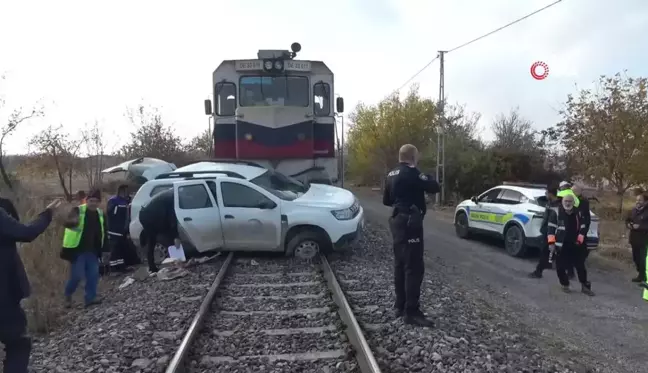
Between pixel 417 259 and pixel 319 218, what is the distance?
387 cm

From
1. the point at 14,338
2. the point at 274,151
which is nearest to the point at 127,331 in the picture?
the point at 14,338

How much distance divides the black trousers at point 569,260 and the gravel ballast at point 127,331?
5.49 metres

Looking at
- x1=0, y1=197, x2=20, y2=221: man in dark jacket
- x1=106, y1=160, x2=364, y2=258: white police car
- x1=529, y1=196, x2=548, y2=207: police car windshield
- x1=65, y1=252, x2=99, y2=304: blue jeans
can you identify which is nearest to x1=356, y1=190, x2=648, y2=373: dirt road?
x1=529, y1=196, x2=548, y2=207: police car windshield

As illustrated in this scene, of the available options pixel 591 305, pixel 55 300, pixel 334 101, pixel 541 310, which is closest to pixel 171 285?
pixel 55 300

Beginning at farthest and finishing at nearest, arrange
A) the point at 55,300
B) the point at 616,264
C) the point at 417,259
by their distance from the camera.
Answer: the point at 616,264 < the point at 55,300 < the point at 417,259

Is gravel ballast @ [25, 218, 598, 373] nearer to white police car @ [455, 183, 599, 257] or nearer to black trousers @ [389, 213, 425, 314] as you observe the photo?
black trousers @ [389, 213, 425, 314]

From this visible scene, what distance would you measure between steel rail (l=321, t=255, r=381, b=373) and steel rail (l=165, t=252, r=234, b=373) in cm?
155

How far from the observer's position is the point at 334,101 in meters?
14.0

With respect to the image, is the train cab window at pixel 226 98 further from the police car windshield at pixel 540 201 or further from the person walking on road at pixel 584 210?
the person walking on road at pixel 584 210

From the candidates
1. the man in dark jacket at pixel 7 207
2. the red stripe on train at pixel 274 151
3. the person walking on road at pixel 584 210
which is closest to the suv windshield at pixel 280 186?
the red stripe on train at pixel 274 151

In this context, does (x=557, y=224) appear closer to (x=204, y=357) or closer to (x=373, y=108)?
(x=204, y=357)

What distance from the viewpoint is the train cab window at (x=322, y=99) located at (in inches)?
543

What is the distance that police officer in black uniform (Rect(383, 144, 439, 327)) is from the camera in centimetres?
618

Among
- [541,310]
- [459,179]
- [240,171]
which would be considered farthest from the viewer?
[459,179]
